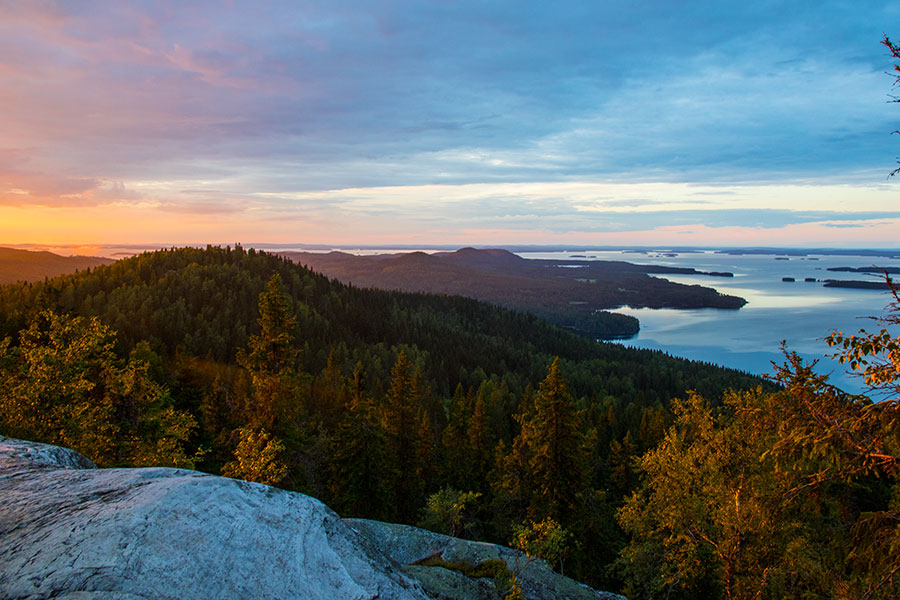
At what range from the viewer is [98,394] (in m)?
25.8

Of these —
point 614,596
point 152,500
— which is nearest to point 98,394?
point 152,500

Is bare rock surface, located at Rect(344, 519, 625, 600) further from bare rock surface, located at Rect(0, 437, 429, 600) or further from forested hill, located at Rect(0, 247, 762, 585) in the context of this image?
bare rock surface, located at Rect(0, 437, 429, 600)

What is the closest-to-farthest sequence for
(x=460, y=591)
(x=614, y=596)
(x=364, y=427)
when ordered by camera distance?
(x=460, y=591) < (x=614, y=596) < (x=364, y=427)

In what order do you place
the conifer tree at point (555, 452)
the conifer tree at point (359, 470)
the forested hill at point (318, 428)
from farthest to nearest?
the conifer tree at point (359, 470)
the conifer tree at point (555, 452)
the forested hill at point (318, 428)

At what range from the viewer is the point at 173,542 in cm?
804

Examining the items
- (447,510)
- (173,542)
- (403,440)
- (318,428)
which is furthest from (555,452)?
(318,428)

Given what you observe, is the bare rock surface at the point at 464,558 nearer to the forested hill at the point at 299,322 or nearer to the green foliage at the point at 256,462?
the green foliage at the point at 256,462

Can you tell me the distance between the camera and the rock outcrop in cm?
729

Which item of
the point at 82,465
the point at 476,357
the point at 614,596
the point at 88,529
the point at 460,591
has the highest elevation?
the point at 88,529

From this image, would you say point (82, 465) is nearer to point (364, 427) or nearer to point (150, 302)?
point (364, 427)

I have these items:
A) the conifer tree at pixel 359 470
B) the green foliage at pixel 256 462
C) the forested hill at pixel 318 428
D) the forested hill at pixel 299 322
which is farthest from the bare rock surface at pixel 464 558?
the forested hill at pixel 299 322

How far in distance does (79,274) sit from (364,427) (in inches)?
6635

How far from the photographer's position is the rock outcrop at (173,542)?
7289mm

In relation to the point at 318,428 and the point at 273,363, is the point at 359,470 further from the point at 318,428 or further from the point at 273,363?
the point at 318,428
